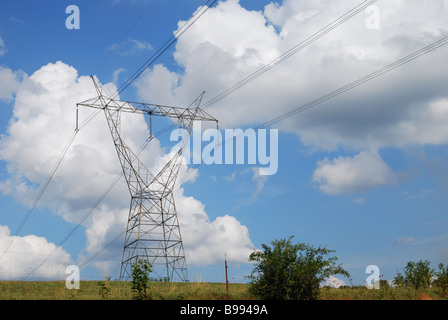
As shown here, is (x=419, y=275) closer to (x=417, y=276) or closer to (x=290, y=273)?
(x=417, y=276)

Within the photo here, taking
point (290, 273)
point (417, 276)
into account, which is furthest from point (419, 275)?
point (290, 273)

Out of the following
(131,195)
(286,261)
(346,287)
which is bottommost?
(346,287)

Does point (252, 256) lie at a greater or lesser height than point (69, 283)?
greater
